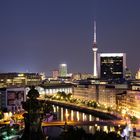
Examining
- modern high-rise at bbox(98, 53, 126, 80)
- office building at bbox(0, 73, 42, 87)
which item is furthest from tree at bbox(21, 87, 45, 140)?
modern high-rise at bbox(98, 53, 126, 80)

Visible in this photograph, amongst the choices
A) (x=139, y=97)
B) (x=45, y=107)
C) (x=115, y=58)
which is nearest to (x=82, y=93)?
(x=139, y=97)

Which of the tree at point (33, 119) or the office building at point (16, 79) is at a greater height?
the office building at point (16, 79)

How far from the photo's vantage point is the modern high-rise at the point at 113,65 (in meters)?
66.4

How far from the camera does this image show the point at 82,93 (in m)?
47.2

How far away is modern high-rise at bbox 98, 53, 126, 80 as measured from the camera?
2613 inches

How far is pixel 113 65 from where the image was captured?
6662cm

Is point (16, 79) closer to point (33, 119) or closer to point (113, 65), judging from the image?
point (113, 65)

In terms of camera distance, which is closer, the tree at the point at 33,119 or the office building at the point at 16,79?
the tree at the point at 33,119

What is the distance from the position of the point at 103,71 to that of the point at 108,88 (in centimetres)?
2832

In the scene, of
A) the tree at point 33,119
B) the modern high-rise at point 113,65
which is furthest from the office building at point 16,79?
the tree at point 33,119

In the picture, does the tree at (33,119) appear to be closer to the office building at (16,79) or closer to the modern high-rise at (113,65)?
the office building at (16,79)

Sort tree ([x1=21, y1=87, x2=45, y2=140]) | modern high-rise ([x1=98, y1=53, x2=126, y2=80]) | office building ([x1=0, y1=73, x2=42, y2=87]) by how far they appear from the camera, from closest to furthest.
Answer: tree ([x1=21, y1=87, x2=45, y2=140]), office building ([x1=0, y1=73, x2=42, y2=87]), modern high-rise ([x1=98, y1=53, x2=126, y2=80])

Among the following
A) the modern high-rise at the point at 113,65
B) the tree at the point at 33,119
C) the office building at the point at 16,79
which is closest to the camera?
the tree at the point at 33,119

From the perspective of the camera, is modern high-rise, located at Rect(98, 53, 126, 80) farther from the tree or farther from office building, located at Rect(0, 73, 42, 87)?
the tree
